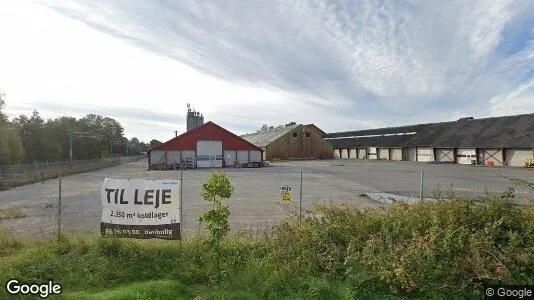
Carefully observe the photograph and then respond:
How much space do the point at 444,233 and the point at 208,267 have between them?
4382mm

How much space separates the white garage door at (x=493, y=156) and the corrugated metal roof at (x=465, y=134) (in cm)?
81

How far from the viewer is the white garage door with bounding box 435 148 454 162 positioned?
49.8 metres

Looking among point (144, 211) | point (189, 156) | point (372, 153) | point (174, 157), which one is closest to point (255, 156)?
point (189, 156)

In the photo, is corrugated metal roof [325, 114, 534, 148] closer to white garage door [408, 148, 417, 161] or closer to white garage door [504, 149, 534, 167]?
white garage door [504, 149, 534, 167]

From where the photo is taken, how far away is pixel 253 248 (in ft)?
22.8

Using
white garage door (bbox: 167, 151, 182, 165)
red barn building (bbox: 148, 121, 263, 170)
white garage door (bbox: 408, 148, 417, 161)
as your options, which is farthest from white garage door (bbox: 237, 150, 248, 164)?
white garage door (bbox: 408, 148, 417, 161)

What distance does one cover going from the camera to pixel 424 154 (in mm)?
55812

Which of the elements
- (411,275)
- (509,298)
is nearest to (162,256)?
(411,275)

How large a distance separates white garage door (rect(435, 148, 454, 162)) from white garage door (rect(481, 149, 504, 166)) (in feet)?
16.6

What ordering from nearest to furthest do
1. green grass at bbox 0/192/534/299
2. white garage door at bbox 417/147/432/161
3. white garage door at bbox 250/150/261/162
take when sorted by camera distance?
green grass at bbox 0/192/534/299, white garage door at bbox 250/150/261/162, white garage door at bbox 417/147/432/161

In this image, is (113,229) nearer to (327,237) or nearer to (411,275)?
(327,237)

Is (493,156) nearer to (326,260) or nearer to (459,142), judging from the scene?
(459,142)

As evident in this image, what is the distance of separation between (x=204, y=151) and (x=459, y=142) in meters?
37.2

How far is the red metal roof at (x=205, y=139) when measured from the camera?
43.7 metres
